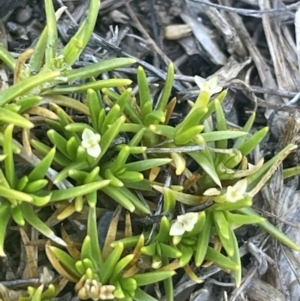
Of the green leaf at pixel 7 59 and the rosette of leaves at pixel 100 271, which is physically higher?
the green leaf at pixel 7 59

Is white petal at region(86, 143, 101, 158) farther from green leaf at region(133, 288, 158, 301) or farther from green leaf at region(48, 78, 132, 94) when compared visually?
green leaf at region(133, 288, 158, 301)

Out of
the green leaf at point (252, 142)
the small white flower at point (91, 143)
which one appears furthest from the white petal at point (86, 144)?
the green leaf at point (252, 142)

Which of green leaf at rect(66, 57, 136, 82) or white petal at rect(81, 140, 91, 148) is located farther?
green leaf at rect(66, 57, 136, 82)

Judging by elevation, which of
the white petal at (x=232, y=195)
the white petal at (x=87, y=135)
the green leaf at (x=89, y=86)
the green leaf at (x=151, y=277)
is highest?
the green leaf at (x=89, y=86)

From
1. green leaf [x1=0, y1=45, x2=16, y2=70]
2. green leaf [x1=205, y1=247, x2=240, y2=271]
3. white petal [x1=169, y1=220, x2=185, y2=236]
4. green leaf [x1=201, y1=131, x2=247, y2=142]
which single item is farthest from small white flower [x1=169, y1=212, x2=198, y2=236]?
green leaf [x1=0, y1=45, x2=16, y2=70]

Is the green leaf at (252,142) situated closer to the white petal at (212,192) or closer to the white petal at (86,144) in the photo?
the white petal at (212,192)

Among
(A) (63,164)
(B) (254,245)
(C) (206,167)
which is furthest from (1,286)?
(B) (254,245)

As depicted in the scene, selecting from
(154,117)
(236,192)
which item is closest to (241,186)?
(236,192)

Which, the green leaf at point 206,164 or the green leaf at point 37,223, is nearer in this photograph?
the green leaf at point 37,223
